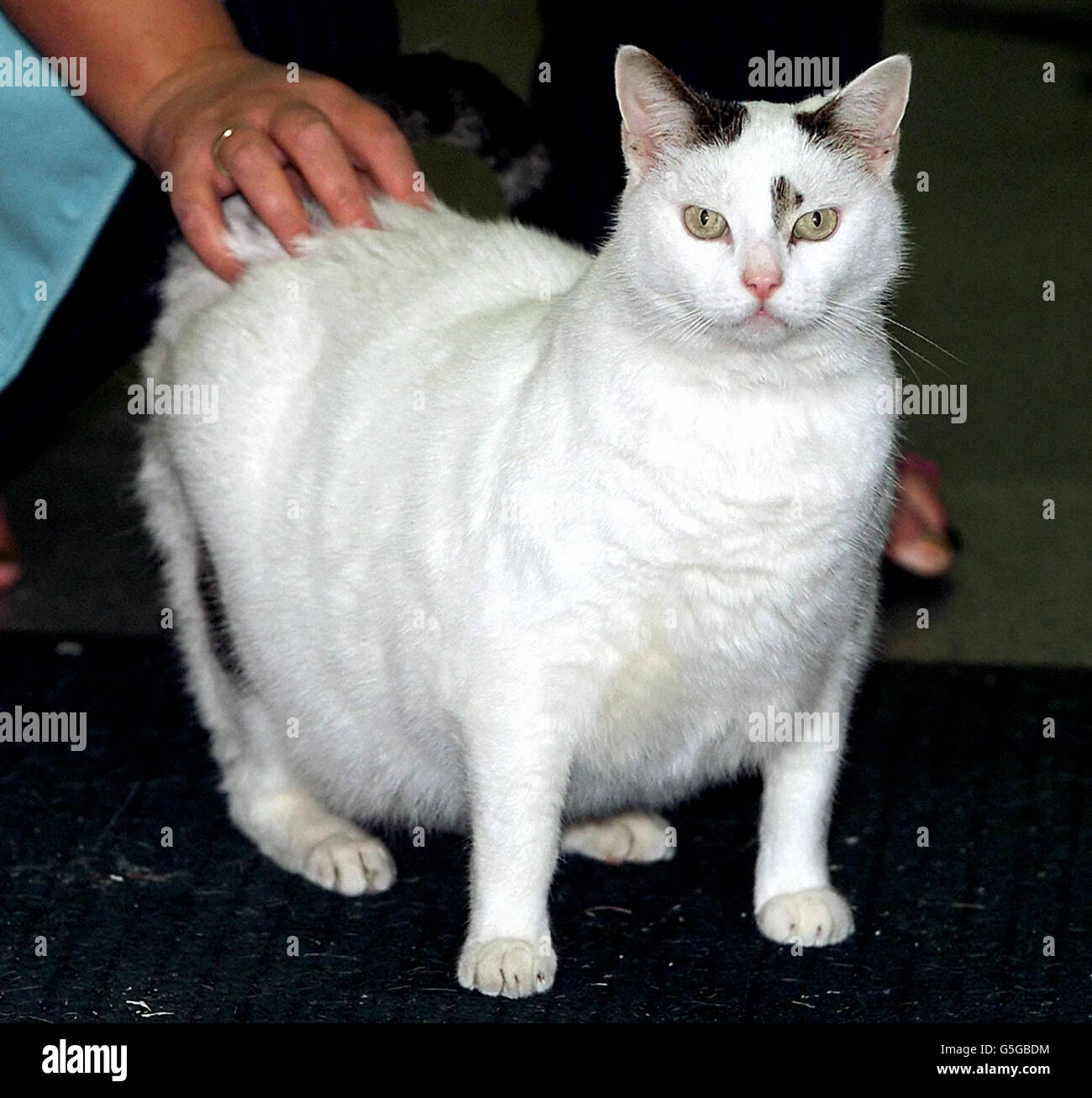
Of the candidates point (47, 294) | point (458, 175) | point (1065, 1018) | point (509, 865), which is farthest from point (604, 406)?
point (458, 175)

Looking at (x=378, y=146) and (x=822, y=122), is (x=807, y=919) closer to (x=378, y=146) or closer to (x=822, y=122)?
(x=822, y=122)

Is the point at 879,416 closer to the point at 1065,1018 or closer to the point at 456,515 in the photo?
the point at 456,515

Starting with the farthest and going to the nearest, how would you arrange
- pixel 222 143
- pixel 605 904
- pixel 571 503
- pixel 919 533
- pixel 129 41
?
1. pixel 919 533
2. pixel 129 41
3. pixel 222 143
4. pixel 605 904
5. pixel 571 503

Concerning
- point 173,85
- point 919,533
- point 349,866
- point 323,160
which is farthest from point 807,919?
point 919,533

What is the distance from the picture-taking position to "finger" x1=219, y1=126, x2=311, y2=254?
6.46ft

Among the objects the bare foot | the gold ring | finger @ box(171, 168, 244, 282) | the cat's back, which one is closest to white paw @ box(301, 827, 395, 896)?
the cat's back

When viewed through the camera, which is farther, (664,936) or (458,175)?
(458,175)

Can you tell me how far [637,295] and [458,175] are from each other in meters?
2.33

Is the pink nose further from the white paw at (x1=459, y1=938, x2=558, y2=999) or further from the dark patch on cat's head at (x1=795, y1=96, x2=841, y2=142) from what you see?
the white paw at (x1=459, y1=938, x2=558, y2=999)

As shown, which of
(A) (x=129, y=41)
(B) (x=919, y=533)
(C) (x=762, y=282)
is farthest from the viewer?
(B) (x=919, y=533)

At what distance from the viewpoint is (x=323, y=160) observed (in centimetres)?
198

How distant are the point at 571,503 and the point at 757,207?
1.00ft

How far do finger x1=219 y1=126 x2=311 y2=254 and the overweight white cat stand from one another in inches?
1.8

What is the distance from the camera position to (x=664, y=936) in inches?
71.7
